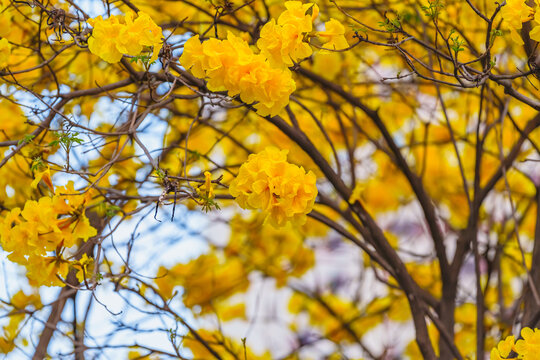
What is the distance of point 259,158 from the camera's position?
4.99 feet

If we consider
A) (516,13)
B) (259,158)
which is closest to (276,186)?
(259,158)

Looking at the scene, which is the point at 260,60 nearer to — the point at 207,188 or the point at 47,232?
the point at 207,188

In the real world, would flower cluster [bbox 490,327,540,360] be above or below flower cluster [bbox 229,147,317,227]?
below

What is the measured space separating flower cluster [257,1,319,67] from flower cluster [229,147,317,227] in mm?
225

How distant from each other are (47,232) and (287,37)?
2.44 feet

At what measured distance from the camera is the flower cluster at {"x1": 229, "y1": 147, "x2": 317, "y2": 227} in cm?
149

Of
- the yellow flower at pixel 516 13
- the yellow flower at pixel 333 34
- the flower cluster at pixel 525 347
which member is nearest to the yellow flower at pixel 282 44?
the yellow flower at pixel 333 34

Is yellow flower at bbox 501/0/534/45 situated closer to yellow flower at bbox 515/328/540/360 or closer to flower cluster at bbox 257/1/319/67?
flower cluster at bbox 257/1/319/67

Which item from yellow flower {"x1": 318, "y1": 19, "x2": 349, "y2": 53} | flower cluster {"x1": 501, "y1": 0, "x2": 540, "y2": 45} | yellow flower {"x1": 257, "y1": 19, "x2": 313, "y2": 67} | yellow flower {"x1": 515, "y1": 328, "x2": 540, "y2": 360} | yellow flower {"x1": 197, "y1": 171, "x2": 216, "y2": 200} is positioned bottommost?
yellow flower {"x1": 515, "y1": 328, "x2": 540, "y2": 360}

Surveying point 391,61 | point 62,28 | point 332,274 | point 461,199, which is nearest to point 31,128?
point 62,28

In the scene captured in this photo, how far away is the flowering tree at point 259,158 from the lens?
1554mm

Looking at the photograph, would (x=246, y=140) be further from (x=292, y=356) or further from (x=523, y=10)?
(x=523, y=10)

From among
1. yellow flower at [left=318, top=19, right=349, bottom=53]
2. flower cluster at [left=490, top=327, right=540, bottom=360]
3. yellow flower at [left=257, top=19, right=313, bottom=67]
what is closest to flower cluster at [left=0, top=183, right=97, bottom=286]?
yellow flower at [left=257, top=19, right=313, bottom=67]

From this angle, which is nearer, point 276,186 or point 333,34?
point 276,186
